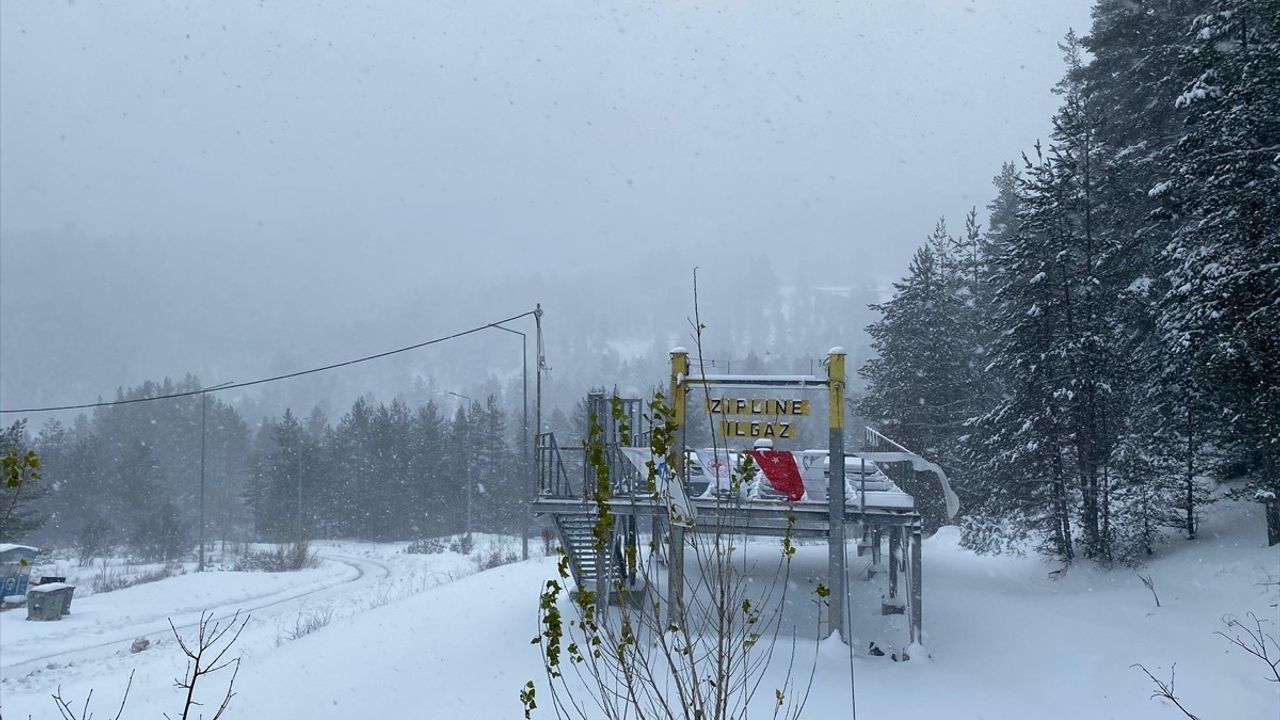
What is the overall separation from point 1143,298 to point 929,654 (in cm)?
1041

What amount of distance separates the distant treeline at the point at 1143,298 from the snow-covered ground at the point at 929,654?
1614 mm

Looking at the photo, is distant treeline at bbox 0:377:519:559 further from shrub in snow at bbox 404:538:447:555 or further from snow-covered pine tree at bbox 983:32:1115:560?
snow-covered pine tree at bbox 983:32:1115:560

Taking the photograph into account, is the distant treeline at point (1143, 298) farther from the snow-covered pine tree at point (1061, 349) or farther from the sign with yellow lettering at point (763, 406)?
the sign with yellow lettering at point (763, 406)

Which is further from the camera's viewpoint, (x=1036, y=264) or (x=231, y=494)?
(x=231, y=494)

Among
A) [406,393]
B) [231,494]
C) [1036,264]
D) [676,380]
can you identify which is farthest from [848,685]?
[406,393]

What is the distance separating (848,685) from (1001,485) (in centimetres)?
1110

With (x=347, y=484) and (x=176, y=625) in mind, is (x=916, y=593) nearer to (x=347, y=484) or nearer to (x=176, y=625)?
(x=176, y=625)

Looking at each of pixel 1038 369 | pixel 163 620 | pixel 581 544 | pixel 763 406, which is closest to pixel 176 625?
pixel 163 620

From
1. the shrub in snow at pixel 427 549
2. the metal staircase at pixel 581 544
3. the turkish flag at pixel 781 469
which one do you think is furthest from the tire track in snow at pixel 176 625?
the turkish flag at pixel 781 469

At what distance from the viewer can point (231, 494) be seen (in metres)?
86.4

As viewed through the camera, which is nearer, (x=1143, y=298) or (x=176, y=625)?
(x=1143, y=298)

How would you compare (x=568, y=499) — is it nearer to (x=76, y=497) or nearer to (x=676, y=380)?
(x=676, y=380)

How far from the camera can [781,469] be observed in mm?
13109

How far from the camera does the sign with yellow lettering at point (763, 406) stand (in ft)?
43.4
